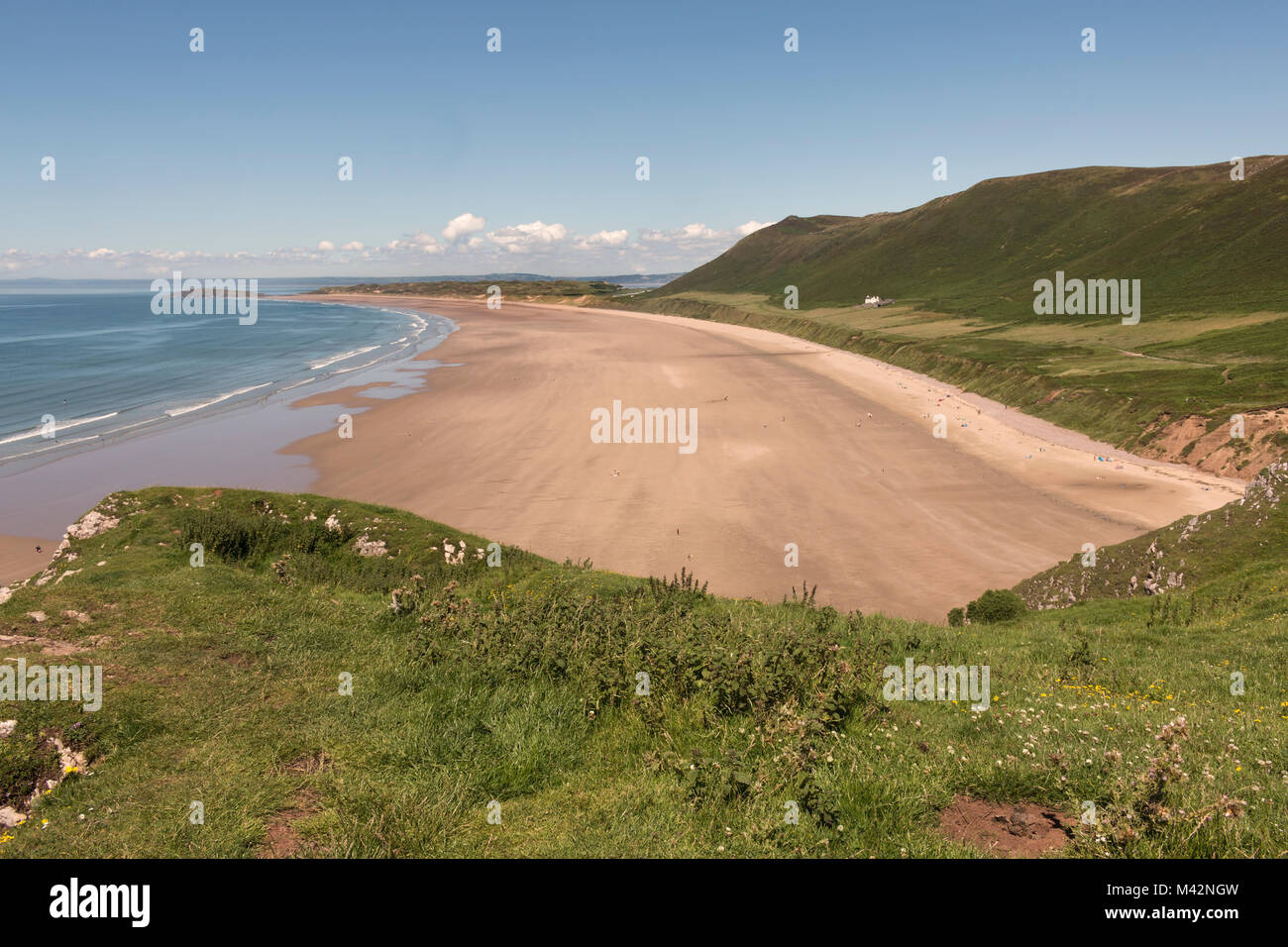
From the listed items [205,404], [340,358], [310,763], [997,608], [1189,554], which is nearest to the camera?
[310,763]

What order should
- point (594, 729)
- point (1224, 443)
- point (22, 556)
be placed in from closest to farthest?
point (594, 729)
point (22, 556)
point (1224, 443)

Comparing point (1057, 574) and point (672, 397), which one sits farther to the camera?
point (672, 397)

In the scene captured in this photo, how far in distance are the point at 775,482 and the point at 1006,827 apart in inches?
1044

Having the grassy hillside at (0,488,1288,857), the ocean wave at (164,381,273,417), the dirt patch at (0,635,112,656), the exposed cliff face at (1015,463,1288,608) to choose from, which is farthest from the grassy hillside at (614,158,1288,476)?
the ocean wave at (164,381,273,417)

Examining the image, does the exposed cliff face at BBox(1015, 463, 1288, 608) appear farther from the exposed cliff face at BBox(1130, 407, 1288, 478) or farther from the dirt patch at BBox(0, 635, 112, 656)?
the dirt patch at BBox(0, 635, 112, 656)

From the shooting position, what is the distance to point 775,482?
3178 cm

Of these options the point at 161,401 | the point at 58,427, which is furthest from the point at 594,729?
the point at 161,401

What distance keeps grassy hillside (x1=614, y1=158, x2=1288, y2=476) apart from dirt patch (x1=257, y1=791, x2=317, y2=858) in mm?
38142

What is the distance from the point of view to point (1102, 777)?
577 centimetres

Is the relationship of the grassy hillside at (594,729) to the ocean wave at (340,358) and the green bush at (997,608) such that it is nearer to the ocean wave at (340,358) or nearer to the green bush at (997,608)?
the green bush at (997,608)

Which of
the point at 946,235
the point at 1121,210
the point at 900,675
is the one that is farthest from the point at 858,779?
the point at 946,235

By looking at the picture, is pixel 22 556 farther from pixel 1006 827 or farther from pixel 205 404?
pixel 205 404
